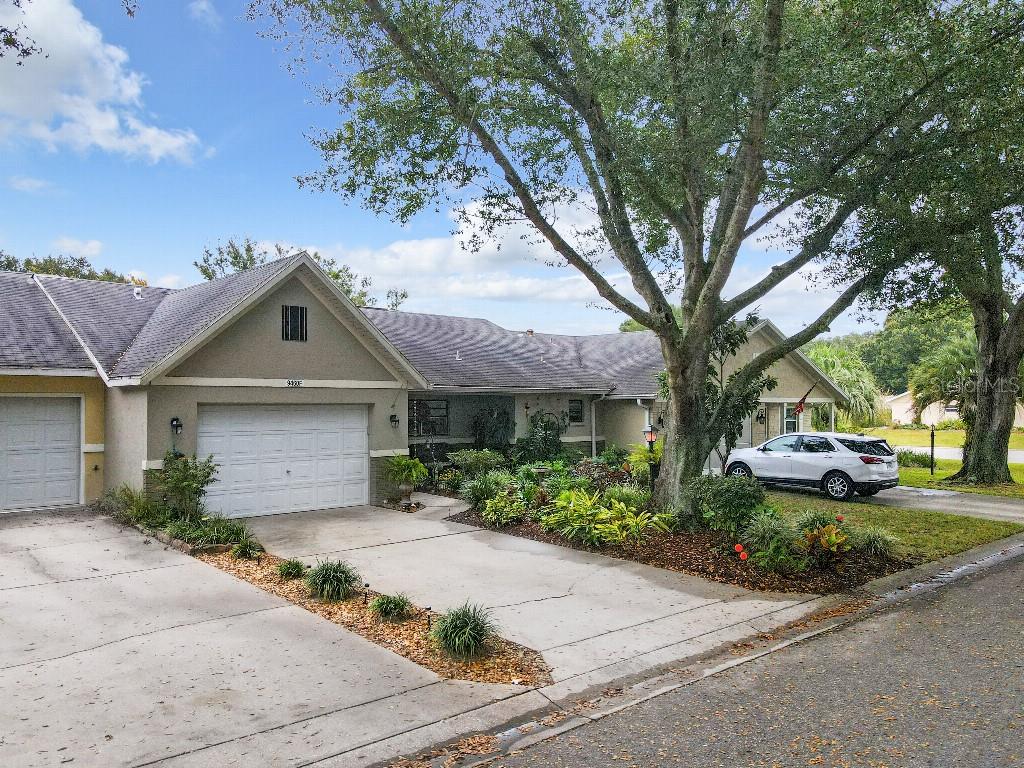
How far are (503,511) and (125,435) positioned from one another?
24.6 feet

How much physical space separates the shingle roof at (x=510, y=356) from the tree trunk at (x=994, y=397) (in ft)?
31.5

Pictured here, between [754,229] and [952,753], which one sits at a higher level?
[754,229]

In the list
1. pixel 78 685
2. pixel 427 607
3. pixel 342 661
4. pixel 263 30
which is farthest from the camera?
pixel 263 30

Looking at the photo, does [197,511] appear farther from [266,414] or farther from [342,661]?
[342,661]

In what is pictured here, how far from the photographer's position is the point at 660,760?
4.70 meters

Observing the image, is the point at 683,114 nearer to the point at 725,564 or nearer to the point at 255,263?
the point at 725,564

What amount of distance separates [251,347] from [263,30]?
5824mm

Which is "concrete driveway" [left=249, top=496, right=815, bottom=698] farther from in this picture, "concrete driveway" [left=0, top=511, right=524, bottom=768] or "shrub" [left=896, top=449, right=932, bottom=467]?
"shrub" [left=896, top=449, right=932, bottom=467]

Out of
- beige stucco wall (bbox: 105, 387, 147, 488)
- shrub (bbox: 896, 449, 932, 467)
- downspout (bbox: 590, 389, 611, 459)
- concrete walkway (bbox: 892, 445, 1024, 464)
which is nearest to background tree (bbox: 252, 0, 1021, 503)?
beige stucco wall (bbox: 105, 387, 147, 488)

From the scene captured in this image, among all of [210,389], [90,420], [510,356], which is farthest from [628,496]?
[90,420]

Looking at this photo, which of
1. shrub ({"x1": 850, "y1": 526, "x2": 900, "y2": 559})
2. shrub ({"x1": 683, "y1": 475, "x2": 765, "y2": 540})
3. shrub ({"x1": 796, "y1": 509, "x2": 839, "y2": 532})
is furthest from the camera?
shrub ({"x1": 683, "y1": 475, "x2": 765, "y2": 540})

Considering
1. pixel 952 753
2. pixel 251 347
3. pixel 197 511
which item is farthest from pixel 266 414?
pixel 952 753

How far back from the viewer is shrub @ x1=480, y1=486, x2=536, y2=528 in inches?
527

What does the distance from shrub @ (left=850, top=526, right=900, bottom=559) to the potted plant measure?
8.74m
